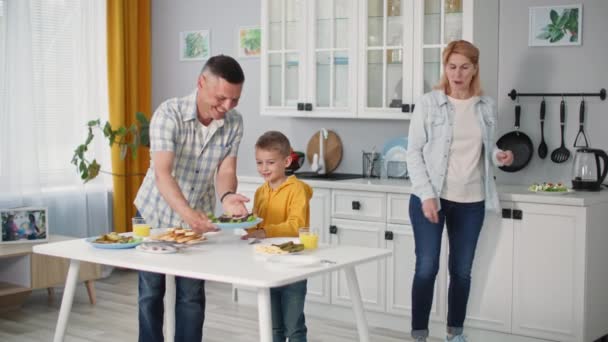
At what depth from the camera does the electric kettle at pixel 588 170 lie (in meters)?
4.03

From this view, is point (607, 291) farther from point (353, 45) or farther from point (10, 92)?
point (10, 92)

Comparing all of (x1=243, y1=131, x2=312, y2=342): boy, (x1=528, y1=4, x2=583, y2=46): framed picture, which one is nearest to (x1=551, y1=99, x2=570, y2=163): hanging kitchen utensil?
(x1=528, y1=4, x2=583, y2=46): framed picture

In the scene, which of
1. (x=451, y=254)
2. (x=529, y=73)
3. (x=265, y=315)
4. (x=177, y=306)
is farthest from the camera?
(x=529, y=73)

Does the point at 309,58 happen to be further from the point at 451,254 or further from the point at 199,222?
the point at 199,222

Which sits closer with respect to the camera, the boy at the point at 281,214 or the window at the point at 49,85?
the boy at the point at 281,214

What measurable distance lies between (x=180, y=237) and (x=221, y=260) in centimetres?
31

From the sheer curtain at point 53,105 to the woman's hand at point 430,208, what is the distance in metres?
2.72

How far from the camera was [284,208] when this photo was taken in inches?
125

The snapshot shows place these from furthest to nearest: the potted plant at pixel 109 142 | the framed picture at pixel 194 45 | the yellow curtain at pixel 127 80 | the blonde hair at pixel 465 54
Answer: the framed picture at pixel 194 45 < the yellow curtain at pixel 127 80 < the potted plant at pixel 109 142 < the blonde hair at pixel 465 54

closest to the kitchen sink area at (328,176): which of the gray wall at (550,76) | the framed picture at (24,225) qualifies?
the gray wall at (550,76)

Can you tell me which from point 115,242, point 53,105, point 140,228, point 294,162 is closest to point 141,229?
point 140,228

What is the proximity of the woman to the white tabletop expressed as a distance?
3.16ft

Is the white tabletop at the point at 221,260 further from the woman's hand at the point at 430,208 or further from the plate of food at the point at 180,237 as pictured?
the woman's hand at the point at 430,208

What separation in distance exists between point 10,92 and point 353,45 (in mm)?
2182
